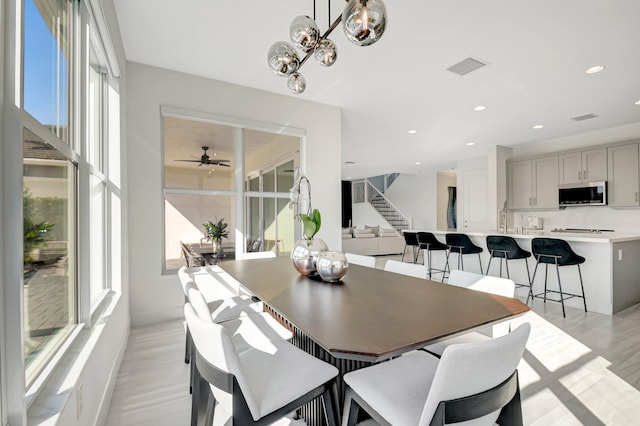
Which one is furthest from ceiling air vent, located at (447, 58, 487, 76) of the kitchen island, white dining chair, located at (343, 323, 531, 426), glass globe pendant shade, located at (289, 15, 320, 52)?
white dining chair, located at (343, 323, 531, 426)

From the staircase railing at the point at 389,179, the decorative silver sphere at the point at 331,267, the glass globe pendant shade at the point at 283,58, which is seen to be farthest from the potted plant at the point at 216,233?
the staircase railing at the point at 389,179

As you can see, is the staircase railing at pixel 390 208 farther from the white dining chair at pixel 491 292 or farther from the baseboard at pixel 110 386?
the baseboard at pixel 110 386

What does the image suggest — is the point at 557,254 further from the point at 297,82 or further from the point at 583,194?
the point at 297,82

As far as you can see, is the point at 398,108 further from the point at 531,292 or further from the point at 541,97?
the point at 531,292

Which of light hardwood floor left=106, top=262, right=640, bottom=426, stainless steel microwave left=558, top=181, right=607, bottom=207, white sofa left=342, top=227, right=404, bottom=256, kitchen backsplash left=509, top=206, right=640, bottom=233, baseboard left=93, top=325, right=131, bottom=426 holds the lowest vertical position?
light hardwood floor left=106, top=262, right=640, bottom=426

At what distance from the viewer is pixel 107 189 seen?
2.68 meters

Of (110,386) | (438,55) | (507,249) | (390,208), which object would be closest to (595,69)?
(438,55)

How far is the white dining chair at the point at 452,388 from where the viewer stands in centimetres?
89

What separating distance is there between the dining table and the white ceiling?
6.95 ft

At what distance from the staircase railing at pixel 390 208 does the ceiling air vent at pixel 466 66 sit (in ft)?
26.6

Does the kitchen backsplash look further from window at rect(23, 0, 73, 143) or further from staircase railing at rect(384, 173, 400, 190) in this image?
window at rect(23, 0, 73, 143)

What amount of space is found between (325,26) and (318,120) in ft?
5.96

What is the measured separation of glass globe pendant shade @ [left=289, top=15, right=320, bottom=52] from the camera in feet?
5.56

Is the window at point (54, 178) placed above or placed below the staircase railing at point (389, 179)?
below
